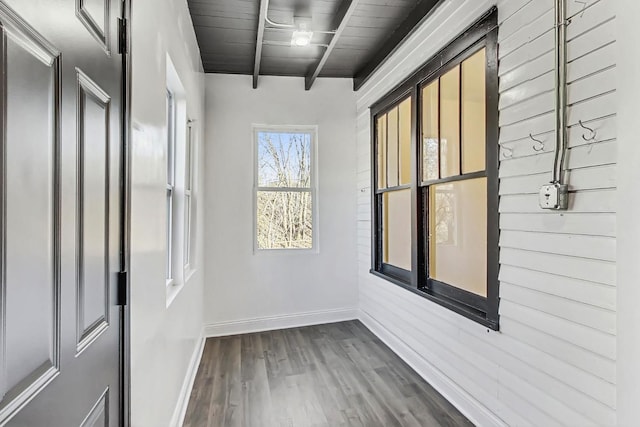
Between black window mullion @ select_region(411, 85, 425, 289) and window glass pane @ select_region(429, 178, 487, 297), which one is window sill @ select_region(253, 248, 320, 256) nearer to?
black window mullion @ select_region(411, 85, 425, 289)

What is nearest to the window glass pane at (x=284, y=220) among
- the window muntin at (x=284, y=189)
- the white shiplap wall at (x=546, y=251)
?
the window muntin at (x=284, y=189)

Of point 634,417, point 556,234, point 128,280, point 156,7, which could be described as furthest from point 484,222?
point 156,7

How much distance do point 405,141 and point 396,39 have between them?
91 centimetres

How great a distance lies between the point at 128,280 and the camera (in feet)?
4.13

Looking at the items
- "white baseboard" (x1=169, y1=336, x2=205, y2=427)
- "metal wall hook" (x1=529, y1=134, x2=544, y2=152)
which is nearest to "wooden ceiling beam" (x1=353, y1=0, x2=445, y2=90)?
"metal wall hook" (x1=529, y1=134, x2=544, y2=152)

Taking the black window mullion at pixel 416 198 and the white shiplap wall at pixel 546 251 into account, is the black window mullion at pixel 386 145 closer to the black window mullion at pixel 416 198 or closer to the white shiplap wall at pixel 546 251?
the black window mullion at pixel 416 198

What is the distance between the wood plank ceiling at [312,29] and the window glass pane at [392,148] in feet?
1.95

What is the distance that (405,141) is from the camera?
3396 mm

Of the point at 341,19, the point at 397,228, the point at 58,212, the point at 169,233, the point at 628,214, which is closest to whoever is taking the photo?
the point at 58,212

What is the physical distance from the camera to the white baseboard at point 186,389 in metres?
2.24

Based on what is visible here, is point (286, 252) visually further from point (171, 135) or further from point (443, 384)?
point (443, 384)

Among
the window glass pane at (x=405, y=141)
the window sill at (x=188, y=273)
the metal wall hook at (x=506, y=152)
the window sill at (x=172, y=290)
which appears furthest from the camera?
the window glass pane at (x=405, y=141)

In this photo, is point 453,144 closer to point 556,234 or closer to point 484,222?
point 484,222

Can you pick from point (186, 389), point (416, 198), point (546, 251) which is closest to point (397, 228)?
point (416, 198)
